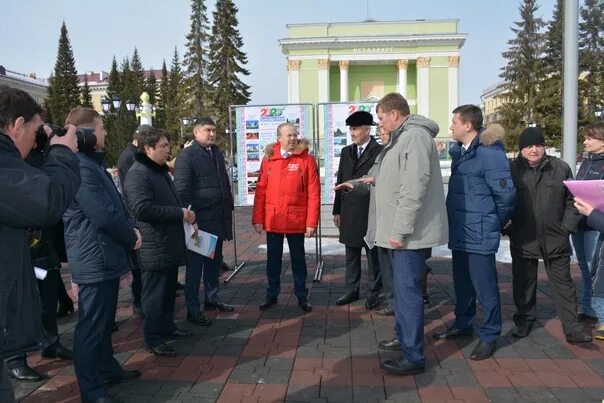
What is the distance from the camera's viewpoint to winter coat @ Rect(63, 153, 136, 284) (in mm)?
3211

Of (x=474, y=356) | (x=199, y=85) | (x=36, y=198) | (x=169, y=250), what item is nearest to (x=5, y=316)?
(x=36, y=198)

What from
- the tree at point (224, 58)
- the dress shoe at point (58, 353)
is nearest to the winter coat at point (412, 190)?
the dress shoe at point (58, 353)

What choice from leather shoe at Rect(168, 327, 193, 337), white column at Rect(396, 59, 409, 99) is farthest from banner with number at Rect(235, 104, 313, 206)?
white column at Rect(396, 59, 409, 99)

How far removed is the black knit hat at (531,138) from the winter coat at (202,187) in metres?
2.88

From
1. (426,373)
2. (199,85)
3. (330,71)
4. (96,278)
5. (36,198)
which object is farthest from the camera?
(199,85)

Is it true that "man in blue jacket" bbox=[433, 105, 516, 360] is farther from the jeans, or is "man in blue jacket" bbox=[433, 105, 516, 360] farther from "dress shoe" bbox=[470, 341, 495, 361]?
the jeans

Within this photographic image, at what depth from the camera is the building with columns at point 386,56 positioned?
4478 centimetres

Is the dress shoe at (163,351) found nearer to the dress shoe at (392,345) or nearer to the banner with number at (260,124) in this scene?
the dress shoe at (392,345)

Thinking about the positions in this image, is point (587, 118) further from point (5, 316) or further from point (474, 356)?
point (5, 316)

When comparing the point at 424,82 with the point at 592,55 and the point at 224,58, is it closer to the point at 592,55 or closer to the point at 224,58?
the point at 592,55

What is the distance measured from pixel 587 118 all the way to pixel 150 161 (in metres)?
42.8

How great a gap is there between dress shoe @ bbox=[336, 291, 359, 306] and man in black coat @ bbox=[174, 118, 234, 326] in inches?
45.4

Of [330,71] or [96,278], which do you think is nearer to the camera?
[96,278]

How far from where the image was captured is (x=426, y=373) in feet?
12.7
